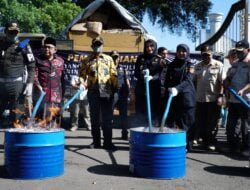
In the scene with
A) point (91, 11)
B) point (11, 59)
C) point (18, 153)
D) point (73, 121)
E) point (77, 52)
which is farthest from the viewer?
point (91, 11)

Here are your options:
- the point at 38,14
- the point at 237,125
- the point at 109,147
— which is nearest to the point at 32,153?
the point at 109,147

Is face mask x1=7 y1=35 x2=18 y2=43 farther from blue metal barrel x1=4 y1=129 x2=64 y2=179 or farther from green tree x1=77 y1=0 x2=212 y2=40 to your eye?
green tree x1=77 y1=0 x2=212 y2=40

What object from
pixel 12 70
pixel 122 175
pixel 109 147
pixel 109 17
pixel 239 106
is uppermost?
pixel 109 17

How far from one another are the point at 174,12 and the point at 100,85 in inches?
990

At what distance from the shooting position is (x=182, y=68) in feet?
23.2

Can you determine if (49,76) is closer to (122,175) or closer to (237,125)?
(122,175)

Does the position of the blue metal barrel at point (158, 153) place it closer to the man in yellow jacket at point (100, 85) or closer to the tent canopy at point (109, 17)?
the man in yellow jacket at point (100, 85)

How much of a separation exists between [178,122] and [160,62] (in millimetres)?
1066

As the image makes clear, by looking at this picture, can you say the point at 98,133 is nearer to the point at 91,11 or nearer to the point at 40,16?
the point at 91,11

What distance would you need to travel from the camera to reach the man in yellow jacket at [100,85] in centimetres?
716

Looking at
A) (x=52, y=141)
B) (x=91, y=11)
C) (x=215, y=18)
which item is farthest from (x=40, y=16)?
(x=52, y=141)

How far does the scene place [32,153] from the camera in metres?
5.09

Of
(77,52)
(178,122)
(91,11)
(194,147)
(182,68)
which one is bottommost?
(194,147)

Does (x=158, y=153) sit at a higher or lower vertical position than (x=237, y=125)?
lower
